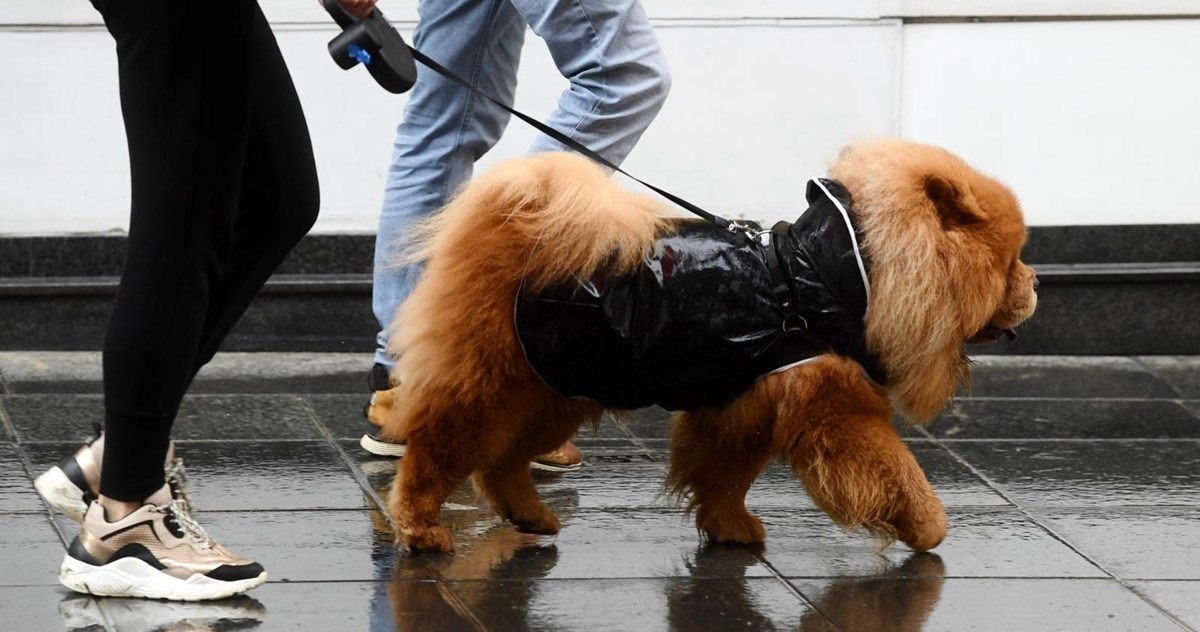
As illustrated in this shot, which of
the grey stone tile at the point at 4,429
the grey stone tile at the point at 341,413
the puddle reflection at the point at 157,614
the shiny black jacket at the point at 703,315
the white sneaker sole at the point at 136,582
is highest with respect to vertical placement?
the shiny black jacket at the point at 703,315

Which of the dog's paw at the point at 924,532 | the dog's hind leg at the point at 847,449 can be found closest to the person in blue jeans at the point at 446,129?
the dog's hind leg at the point at 847,449

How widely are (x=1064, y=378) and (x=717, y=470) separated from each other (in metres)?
2.42

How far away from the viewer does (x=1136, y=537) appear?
381cm

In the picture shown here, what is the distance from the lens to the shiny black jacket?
3340 millimetres

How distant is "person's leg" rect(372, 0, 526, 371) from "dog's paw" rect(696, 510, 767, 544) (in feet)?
3.60

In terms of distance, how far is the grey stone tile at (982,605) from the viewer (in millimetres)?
3199

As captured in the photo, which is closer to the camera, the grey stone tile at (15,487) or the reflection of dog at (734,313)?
the reflection of dog at (734,313)

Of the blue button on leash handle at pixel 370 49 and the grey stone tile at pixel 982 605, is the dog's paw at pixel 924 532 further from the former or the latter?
the blue button on leash handle at pixel 370 49

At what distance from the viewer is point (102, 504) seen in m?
3.15

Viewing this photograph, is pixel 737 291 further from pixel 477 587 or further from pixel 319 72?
pixel 319 72

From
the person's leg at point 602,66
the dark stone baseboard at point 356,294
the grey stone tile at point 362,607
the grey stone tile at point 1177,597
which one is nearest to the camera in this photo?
the grey stone tile at point 362,607

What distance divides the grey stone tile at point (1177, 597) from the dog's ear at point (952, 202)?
0.90 m

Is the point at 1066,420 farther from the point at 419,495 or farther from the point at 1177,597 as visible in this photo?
the point at 419,495

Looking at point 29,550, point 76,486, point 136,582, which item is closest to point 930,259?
point 136,582
